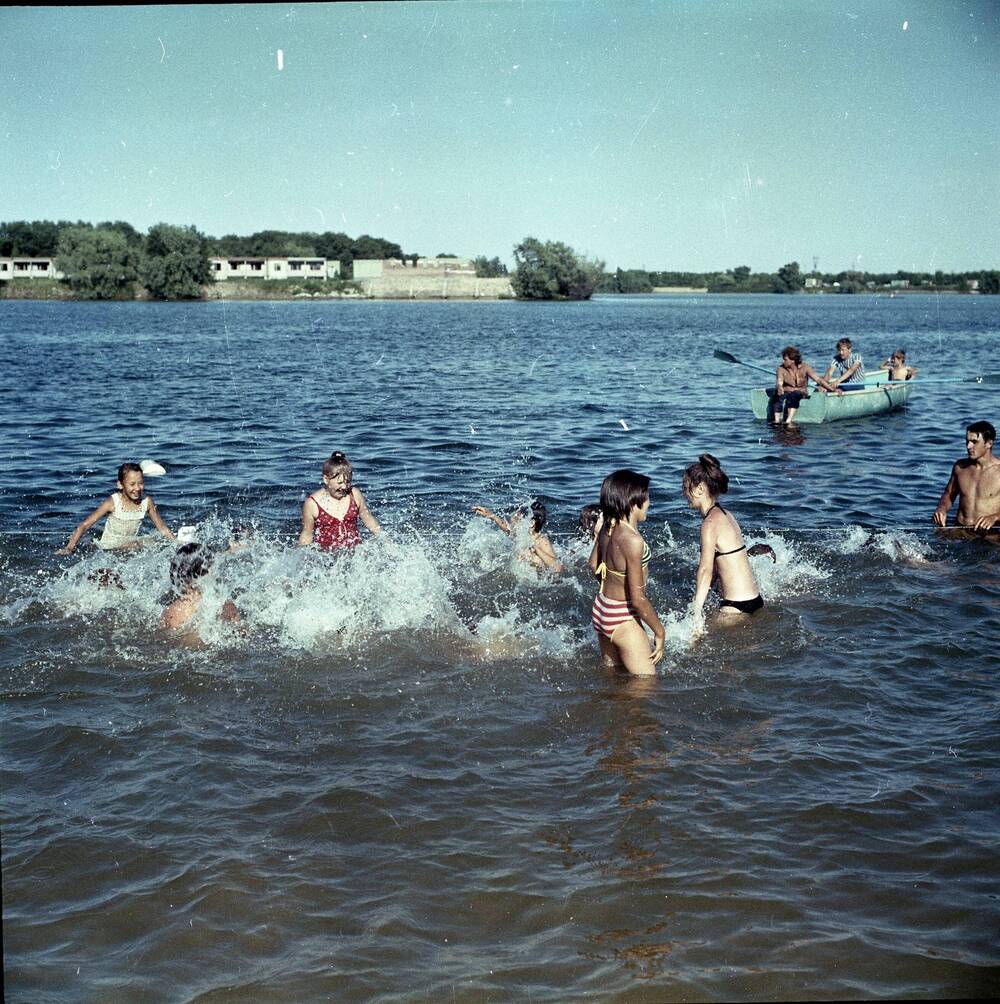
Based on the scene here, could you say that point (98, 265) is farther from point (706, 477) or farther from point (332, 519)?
point (706, 477)

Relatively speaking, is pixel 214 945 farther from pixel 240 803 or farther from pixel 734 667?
pixel 734 667

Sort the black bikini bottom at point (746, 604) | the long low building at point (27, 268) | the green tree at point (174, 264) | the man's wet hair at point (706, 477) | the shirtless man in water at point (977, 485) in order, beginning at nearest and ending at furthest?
the man's wet hair at point (706, 477) < the black bikini bottom at point (746, 604) < the shirtless man in water at point (977, 485) < the green tree at point (174, 264) < the long low building at point (27, 268)

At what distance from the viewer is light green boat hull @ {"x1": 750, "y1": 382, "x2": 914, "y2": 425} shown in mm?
21688

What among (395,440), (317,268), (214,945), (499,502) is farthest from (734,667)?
(317,268)

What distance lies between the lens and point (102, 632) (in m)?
9.05

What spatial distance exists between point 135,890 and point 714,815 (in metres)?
3.26

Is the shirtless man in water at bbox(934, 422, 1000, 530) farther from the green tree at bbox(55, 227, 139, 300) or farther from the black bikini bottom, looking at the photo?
the green tree at bbox(55, 227, 139, 300)

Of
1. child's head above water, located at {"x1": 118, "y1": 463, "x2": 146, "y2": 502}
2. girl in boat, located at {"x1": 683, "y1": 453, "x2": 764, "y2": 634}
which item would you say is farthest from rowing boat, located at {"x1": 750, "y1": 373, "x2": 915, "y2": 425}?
child's head above water, located at {"x1": 118, "y1": 463, "x2": 146, "y2": 502}

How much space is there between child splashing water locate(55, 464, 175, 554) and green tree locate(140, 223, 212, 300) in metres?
106

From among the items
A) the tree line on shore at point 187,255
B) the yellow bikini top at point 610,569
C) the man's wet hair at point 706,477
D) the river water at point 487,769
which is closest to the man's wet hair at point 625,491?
the yellow bikini top at point 610,569

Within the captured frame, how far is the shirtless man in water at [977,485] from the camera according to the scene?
11539mm

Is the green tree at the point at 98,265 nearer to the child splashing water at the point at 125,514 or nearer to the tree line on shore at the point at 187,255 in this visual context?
the tree line on shore at the point at 187,255

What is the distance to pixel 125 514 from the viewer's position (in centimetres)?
1095

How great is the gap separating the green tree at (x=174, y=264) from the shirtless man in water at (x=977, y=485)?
108 metres
